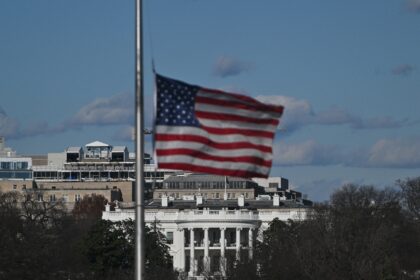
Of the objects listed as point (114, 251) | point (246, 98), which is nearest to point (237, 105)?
point (246, 98)

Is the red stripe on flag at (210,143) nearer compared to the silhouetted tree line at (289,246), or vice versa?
the red stripe on flag at (210,143)

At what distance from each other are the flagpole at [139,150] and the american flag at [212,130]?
14.8 inches

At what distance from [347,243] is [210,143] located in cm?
9109

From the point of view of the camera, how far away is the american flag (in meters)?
32.2

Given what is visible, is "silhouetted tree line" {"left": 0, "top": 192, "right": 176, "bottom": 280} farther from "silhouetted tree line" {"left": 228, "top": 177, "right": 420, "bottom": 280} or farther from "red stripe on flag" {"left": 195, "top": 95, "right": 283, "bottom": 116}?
"red stripe on flag" {"left": 195, "top": 95, "right": 283, "bottom": 116}

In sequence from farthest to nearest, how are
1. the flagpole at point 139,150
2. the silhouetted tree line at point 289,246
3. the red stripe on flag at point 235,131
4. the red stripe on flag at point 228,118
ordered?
the silhouetted tree line at point 289,246 < the red stripe on flag at point 235,131 < the red stripe on flag at point 228,118 < the flagpole at point 139,150

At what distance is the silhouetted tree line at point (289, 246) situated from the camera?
375 feet

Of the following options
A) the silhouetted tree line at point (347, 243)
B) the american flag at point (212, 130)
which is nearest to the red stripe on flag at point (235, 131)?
the american flag at point (212, 130)

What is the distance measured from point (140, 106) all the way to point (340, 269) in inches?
3434

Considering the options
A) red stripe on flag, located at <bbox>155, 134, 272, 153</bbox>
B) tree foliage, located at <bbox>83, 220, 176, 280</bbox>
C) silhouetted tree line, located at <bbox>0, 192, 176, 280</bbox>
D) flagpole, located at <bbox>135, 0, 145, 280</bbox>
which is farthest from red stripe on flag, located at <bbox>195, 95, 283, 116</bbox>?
tree foliage, located at <bbox>83, 220, 176, 280</bbox>

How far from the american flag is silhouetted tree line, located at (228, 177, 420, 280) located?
81.6 m

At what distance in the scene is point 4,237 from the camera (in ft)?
338

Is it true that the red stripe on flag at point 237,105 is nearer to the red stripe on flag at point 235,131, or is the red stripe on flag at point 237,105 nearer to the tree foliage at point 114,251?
the red stripe on flag at point 235,131

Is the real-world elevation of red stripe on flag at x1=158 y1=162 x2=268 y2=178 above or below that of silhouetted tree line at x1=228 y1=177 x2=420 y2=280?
below
